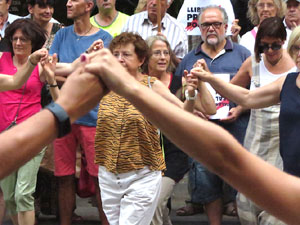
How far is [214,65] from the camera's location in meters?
7.20

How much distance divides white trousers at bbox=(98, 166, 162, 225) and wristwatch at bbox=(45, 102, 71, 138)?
3.55 meters

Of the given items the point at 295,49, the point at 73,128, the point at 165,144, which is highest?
the point at 295,49

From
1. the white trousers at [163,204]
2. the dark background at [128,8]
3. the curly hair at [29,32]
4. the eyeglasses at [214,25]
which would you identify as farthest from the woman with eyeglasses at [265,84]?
the dark background at [128,8]

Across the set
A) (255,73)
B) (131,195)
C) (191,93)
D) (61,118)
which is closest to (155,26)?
(255,73)

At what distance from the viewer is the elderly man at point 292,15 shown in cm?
793

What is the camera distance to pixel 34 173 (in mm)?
7062

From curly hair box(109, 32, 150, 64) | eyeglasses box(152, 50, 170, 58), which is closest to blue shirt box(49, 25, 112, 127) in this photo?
eyeglasses box(152, 50, 170, 58)

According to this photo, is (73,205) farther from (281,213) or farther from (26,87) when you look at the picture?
(281,213)

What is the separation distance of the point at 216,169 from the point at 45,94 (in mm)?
5250

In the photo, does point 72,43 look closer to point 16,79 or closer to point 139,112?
point 16,79

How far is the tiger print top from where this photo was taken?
579 centimetres

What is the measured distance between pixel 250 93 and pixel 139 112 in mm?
967

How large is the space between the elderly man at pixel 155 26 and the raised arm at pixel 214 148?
5.58m

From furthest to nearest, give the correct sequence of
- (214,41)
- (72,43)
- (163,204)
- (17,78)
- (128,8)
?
(128,8) < (72,43) < (214,41) < (163,204) < (17,78)
